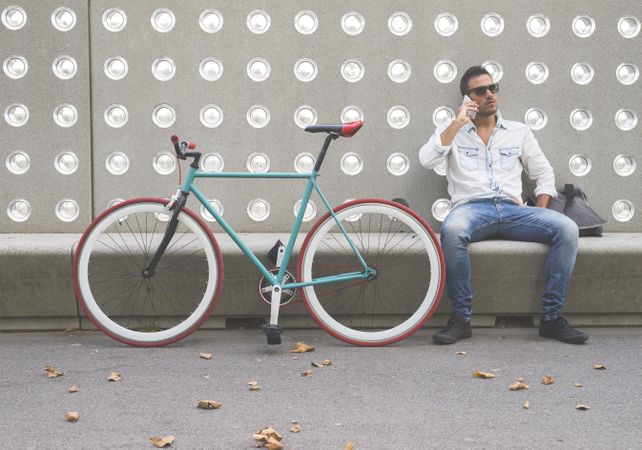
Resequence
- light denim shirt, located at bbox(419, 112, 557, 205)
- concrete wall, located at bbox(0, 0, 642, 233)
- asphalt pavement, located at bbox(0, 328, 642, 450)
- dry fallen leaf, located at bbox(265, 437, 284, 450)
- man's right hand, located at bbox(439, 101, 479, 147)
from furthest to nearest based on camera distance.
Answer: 1. concrete wall, located at bbox(0, 0, 642, 233)
2. light denim shirt, located at bbox(419, 112, 557, 205)
3. man's right hand, located at bbox(439, 101, 479, 147)
4. asphalt pavement, located at bbox(0, 328, 642, 450)
5. dry fallen leaf, located at bbox(265, 437, 284, 450)

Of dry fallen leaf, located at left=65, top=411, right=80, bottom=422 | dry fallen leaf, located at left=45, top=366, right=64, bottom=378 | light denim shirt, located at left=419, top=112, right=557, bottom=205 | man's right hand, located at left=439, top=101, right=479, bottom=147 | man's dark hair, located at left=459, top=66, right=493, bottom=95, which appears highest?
man's dark hair, located at left=459, top=66, right=493, bottom=95

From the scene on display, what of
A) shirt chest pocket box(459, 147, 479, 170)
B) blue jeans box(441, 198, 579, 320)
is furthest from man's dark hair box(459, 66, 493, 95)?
blue jeans box(441, 198, 579, 320)

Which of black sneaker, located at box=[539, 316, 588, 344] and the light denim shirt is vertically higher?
the light denim shirt

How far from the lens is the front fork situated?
13.2 ft

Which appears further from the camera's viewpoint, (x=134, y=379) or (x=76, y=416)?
(x=134, y=379)

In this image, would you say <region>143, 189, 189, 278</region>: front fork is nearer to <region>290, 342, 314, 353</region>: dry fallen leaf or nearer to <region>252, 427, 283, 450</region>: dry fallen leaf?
<region>290, 342, 314, 353</region>: dry fallen leaf

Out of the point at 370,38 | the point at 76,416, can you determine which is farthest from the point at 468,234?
the point at 76,416

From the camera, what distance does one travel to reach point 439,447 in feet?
8.46

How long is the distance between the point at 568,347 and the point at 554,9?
2.20 metres

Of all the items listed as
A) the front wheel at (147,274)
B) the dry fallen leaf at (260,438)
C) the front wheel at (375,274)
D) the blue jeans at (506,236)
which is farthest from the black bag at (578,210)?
the dry fallen leaf at (260,438)

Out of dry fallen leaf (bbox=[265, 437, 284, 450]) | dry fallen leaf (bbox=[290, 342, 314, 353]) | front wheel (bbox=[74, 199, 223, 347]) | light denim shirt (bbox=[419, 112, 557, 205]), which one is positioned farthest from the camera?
light denim shirt (bbox=[419, 112, 557, 205])

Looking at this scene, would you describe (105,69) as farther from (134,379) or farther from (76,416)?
(76,416)

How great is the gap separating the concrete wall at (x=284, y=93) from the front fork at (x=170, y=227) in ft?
2.82

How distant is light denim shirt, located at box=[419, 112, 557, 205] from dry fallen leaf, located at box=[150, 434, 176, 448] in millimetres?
2427
